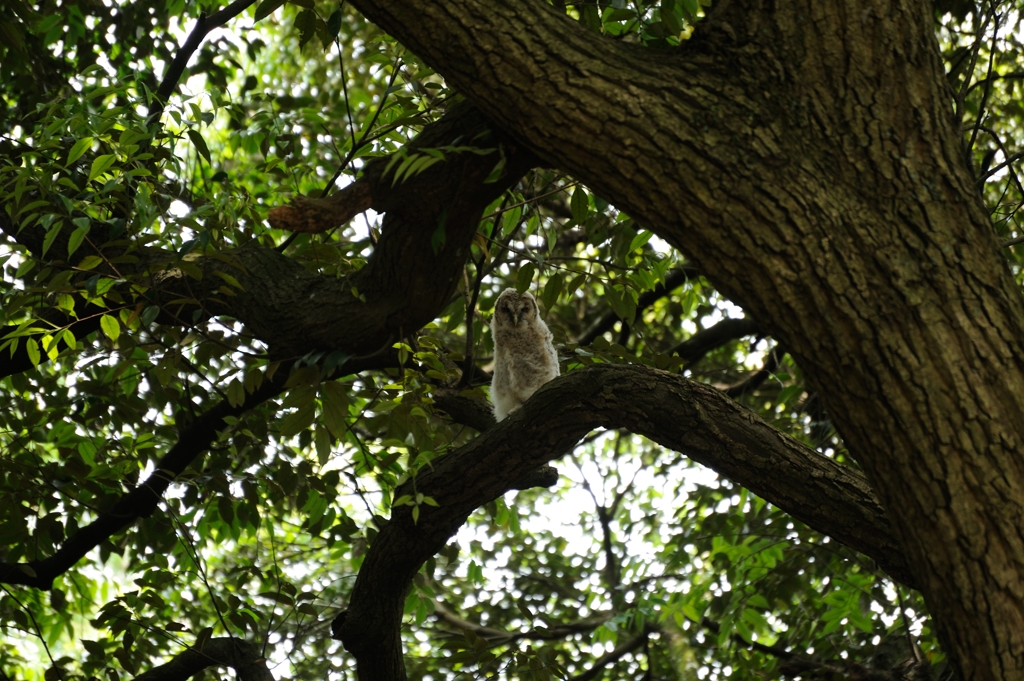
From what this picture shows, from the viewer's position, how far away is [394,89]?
3.35 m

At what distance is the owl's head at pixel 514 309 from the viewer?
558 centimetres

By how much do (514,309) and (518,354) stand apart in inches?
15.2

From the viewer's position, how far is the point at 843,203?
2098mm

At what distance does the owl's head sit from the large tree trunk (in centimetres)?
318

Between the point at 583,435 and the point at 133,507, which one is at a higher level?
the point at 133,507

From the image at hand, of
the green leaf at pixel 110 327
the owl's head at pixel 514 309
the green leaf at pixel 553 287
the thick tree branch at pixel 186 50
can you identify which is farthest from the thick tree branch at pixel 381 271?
the owl's head at pixel 514 309

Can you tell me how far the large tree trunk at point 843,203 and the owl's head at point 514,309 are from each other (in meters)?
3.18

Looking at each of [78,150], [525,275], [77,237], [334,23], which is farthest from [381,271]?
[78,150]

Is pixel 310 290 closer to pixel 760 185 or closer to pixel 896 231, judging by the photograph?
pixel 760 185

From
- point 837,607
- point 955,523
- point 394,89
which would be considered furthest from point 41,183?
point 837,607

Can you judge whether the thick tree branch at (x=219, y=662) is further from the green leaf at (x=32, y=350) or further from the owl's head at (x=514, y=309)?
the owl's head at (x=514, y=309)

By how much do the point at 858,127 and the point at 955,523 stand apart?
962mm

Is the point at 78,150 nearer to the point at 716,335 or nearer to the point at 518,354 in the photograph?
the point at 518,354

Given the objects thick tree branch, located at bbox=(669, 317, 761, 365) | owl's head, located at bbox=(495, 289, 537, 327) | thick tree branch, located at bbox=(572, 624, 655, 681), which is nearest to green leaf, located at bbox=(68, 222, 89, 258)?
owl's head, located at bbox=(495, 289, 537, 327)
